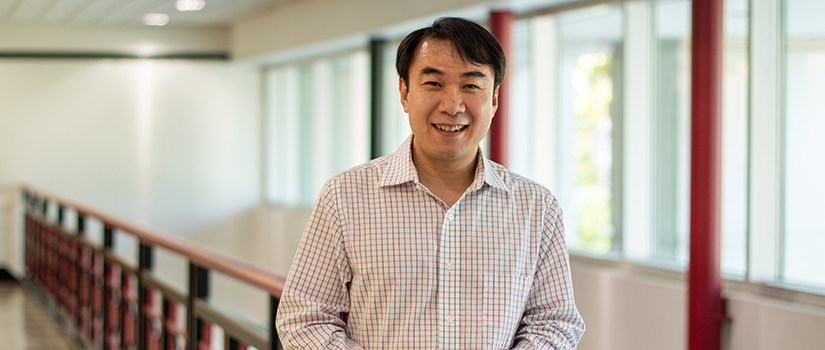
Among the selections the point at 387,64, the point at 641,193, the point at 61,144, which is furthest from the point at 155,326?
the point at 61,144

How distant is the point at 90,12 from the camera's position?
9086 millimetres

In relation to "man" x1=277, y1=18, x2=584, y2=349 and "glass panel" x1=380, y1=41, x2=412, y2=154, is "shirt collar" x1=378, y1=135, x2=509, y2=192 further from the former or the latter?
"glass panel" x1=380, y1=41, x2=412, y2=154

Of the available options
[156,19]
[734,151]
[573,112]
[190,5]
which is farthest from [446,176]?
[156,19]

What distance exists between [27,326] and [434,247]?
647cm

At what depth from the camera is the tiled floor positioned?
20.8 ft

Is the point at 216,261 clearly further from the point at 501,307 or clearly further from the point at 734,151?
the point at 734,151

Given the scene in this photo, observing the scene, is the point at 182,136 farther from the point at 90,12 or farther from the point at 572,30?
the point at 572,30

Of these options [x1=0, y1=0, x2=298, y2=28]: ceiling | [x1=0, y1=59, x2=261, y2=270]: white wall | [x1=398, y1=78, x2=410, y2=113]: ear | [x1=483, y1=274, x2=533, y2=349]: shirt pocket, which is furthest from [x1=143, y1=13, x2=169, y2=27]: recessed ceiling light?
[x1=483, y1=274, x2=533, y2=349]: shirt pocket

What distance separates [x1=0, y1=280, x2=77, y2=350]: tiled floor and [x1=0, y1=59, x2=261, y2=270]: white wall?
1855 millimetres

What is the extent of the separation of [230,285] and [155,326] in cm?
700

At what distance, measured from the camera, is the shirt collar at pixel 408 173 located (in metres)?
1.56

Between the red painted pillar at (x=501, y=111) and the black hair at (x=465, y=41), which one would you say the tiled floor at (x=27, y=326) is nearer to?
the red painted pillar at (x=501, y=111)

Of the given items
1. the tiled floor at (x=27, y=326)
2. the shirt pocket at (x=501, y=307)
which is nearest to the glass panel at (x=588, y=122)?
the tiled floor at (x=27, y=326)

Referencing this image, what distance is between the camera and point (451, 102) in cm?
152
